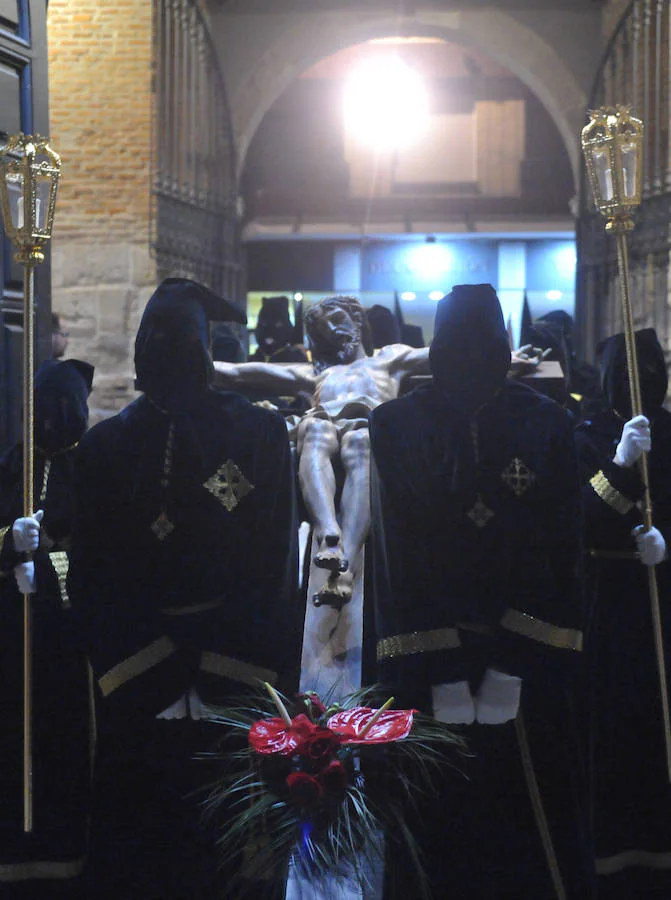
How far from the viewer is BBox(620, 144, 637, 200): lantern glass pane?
3.66 metres

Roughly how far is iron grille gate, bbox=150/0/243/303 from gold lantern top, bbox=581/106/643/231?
771 centimetres

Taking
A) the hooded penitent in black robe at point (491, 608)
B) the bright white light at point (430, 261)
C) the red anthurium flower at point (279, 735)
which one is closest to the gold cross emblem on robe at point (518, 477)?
the hooded penitent in black robe at point (491, 608)

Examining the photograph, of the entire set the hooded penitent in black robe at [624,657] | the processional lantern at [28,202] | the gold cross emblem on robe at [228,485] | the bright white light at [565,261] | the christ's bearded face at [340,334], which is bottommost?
the hooded penitent in black robe at [624,657]

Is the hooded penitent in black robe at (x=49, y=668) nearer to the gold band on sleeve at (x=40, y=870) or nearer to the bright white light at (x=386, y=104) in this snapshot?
the gold band on sleeve at (x=40, y=870)

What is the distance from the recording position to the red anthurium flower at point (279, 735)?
2666 mm

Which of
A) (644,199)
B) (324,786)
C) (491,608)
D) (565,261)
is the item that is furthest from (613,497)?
(565,261)

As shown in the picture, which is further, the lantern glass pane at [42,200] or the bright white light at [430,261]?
the bright white light at [430,261]

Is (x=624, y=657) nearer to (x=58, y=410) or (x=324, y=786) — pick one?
(x=324, y=786)

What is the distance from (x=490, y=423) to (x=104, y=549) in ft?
3.76

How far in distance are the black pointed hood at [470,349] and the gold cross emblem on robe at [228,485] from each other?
634 mm

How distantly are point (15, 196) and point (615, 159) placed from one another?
6.23 feet

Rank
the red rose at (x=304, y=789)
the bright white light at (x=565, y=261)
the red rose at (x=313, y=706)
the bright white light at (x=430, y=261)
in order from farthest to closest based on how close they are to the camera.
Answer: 1. the bright white light at (x=430, y=261)
2. the bright white light at (x=565, y=261)
3. the red rose at (x=313, y=706)
4. the red rose at (x=304, y=789)

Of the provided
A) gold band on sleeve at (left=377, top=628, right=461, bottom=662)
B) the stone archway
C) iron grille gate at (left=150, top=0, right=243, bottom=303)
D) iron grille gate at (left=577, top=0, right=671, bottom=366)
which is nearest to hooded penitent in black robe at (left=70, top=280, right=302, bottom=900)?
gold band on sleeve at (left=377, top=628, right=461, bottom=662)

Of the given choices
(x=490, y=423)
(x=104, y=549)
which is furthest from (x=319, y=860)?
(x=490, y=423)
